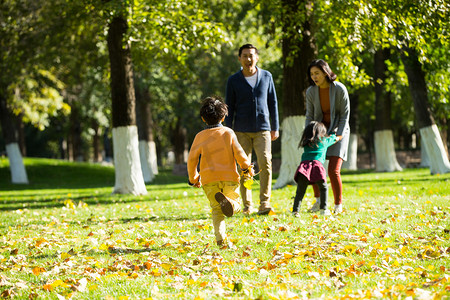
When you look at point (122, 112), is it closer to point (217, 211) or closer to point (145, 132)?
point (217, 211)

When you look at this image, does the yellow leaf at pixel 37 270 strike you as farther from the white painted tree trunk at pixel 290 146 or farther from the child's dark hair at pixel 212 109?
the white painted tree trunk at pixel 290 146

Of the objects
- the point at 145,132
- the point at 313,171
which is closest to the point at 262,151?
the point at 313,171

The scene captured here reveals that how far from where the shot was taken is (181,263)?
5168mm

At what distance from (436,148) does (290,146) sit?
572 centimetres

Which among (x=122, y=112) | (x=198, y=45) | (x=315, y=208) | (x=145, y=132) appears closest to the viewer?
(x=315, y=208)

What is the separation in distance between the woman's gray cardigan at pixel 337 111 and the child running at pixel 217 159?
2.44 meters

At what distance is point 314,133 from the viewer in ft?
24.6

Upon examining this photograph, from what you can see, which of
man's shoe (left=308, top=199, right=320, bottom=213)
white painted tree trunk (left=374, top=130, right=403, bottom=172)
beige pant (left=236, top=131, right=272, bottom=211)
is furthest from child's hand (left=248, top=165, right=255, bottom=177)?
white painted tree trunk (left=374, top=130, right=403, bottom=172)

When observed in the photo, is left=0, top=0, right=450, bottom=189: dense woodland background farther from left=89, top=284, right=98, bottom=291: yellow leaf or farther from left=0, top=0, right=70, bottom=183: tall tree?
left=89, top=284, right=98, bottom=291: yellow leaf

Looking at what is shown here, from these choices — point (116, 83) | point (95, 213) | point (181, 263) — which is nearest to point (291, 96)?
point (116, 83)

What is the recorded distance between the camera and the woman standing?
781 cm

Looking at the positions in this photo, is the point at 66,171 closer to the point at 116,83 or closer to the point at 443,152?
the point at 116,83

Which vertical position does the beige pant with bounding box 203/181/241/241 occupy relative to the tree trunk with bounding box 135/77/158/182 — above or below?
below

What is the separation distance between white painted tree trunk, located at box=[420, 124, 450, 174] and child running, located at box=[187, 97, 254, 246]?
1205 centimetres
